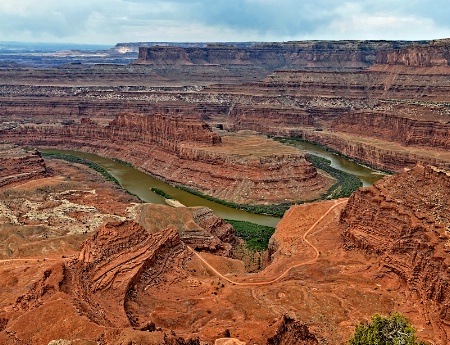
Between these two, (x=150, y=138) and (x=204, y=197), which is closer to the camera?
(x=204, y=197)

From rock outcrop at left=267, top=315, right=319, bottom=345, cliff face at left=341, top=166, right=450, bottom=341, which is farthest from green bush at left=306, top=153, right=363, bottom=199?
rock outcrop at left=267, top=315, right=319, bottom=345

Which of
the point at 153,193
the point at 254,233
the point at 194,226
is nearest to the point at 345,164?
the point at 153,193

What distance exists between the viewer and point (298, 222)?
60.8 metres

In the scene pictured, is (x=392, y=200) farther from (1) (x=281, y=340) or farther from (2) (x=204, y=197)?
(2) (x=204, y=197)

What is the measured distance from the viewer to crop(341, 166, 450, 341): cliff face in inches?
1491

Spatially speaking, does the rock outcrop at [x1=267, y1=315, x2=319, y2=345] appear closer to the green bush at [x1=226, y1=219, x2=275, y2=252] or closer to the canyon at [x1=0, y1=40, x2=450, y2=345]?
the canyon at [x1=0, y1=40, x2=450, y2=345]

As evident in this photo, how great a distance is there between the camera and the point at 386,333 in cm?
2673

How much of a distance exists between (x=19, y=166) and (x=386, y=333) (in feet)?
261

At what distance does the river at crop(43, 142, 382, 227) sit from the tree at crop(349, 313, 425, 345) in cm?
4879

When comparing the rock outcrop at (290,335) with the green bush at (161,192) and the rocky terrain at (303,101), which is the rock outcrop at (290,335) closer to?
the green bush at (161,192)

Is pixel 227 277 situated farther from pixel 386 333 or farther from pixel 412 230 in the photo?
pixel 386 333

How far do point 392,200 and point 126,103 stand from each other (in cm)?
13776

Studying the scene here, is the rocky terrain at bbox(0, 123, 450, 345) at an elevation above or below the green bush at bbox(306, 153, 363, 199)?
above

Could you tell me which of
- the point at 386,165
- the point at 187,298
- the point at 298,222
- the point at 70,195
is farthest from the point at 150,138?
the point at 187,298
